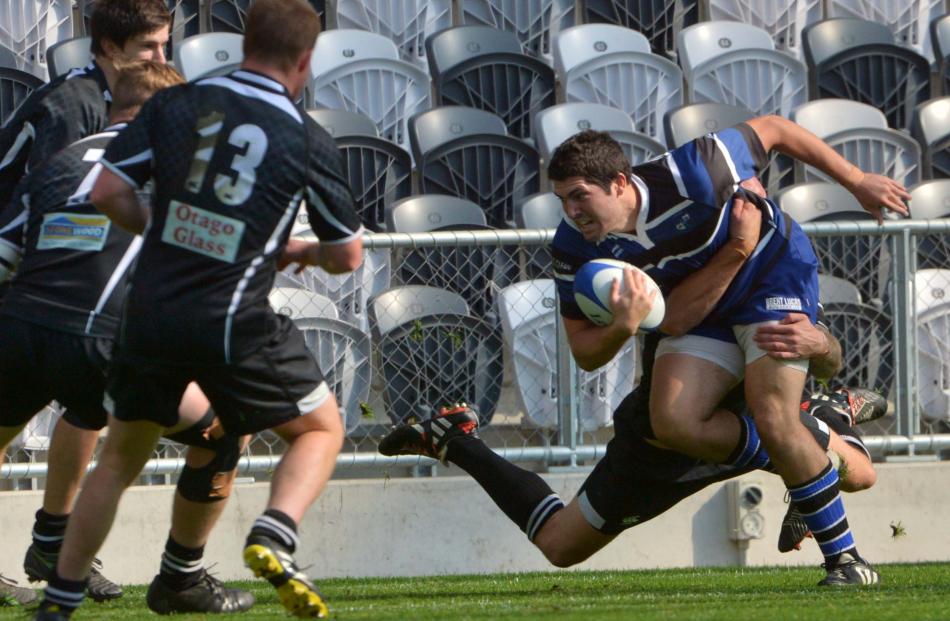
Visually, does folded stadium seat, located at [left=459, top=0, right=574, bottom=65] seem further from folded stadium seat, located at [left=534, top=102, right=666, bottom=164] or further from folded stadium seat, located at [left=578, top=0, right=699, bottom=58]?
folded stadium seat, located at [left=534, top=102, right=666, bottom=164]

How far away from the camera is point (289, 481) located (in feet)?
12.4

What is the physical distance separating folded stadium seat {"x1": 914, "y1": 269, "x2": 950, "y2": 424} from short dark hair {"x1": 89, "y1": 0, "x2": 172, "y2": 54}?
416cm

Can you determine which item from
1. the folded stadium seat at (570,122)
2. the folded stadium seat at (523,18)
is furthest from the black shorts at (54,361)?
the folded stadium seat at (523,18)

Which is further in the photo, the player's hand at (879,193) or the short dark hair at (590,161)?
the player's hand at (879,193)

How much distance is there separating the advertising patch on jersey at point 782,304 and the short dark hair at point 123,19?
2.21 m

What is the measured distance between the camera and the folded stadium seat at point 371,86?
9664 mm

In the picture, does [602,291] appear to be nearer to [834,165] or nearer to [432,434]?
[834,165]

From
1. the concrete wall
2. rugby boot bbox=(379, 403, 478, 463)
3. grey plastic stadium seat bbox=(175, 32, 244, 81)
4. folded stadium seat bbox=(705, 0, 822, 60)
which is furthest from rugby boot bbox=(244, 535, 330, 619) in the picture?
folded stadium seat bbox=(705, 0, 822, 60)

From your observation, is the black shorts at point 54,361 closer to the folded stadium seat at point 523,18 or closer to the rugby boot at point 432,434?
the rugby boot at point 432,434

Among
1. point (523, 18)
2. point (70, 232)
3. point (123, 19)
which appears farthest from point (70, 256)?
point (523, 18)

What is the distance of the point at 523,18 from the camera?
10.9m

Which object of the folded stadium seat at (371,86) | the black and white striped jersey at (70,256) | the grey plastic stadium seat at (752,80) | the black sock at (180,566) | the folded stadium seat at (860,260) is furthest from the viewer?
the grey plastic stadium seat at (752,80)

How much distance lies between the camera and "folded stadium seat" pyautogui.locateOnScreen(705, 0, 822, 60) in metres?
11.2

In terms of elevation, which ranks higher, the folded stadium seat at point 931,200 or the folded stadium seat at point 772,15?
the folded stadium seat at point 772,15
